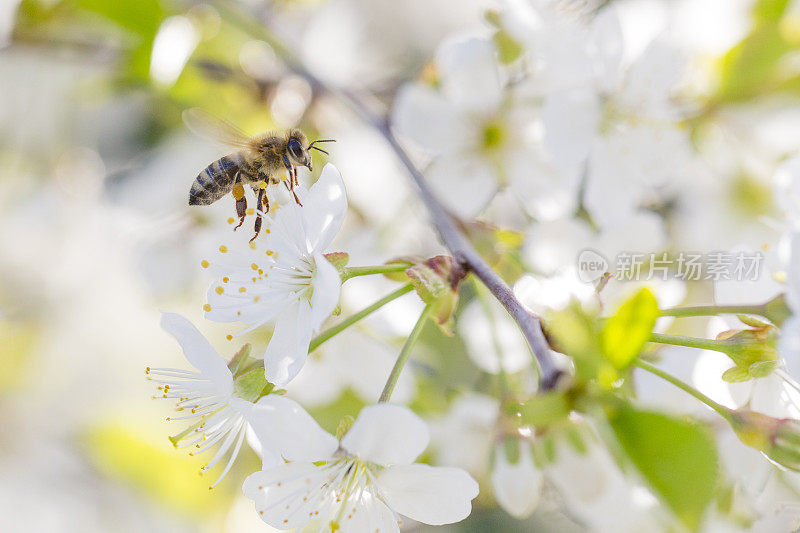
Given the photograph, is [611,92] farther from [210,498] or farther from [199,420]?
[210,498]

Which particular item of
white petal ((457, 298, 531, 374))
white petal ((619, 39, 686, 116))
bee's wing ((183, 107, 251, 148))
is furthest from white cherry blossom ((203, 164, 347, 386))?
white petal ((619, 39, 686, 116))

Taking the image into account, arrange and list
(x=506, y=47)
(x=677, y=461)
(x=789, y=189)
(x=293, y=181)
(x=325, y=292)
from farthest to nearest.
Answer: (x=506, y=47), (x=293, y=181), (x=789, y=189), (x=325, y=292), (x=677, y=461)

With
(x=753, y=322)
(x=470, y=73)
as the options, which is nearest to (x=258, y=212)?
(x=470, y=73)

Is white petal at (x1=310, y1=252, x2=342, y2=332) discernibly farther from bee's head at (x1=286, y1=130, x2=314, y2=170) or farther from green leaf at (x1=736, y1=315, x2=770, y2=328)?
green leaf at (x1=736, y1=315, x2=770, y2=328)

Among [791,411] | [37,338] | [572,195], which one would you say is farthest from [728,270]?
[37,338]

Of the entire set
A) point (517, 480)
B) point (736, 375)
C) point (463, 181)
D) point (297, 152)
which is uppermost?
point (463, 181)

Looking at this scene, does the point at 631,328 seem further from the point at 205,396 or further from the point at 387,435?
the point at 205,396

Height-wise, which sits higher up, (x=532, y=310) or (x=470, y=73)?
(x=470, y=73)
